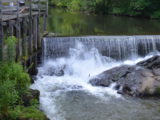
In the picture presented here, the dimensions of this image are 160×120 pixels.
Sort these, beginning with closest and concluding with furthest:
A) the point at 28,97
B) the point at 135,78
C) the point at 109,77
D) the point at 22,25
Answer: the point at 28,97, the point at 135,78, the point at 109,77, the point at 22,25

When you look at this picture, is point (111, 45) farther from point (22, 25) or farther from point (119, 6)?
point (119, 6)

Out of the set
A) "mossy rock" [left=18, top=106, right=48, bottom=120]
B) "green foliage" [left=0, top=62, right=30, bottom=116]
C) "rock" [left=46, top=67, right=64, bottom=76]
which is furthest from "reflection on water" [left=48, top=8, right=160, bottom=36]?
"mossy rock" [left=18, top=106, right=48, bottom=120]

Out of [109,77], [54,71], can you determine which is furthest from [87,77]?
[54,71]

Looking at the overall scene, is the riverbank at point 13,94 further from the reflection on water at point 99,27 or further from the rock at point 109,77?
the reflection on water at point 99,27

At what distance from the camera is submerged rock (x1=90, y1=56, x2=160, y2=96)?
16.2 m

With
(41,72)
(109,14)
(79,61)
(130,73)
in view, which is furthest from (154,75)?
(109,14)

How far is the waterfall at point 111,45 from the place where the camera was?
831 inches

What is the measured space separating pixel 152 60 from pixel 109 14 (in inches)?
1223

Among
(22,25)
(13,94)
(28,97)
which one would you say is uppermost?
(22,25)

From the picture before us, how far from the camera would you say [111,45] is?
72.2 ft

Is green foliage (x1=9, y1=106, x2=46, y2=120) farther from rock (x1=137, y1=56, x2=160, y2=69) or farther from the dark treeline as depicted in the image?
the dark treeline

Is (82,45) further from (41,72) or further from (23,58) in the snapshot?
(23,58)

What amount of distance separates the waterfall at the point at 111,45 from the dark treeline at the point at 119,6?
2063 cm

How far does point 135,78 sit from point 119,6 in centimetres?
3260
